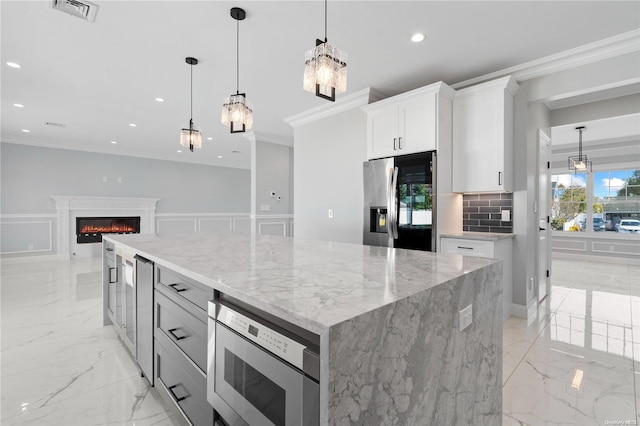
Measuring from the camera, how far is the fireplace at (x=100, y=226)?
23.4 ft

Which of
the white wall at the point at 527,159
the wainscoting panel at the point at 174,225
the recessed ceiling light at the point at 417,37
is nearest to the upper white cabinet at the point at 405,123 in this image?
the recessed ceiling light at the point at 417,37

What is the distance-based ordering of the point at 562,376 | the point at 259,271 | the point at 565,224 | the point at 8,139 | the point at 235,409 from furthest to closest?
the point at 565,224 → the point at 8,139 → the point at 562,376 → the point at 259,271 → the point at 235,409

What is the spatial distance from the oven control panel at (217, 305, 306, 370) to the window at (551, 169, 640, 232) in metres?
8.22

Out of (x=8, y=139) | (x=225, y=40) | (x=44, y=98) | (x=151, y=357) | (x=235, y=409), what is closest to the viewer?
(x=235, y=409)

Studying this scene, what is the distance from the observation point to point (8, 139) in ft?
20.5

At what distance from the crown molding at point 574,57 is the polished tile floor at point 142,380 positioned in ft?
8.05

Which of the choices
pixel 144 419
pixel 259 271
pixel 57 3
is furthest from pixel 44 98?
pixel 259 271

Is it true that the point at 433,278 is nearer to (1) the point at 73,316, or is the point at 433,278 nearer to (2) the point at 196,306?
(2) the point at 196,306

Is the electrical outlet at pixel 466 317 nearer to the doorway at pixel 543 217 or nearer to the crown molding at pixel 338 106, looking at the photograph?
the doorway at pixel 543 217

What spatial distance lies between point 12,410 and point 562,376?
3.34m

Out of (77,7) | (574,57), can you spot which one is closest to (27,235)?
(77,7)

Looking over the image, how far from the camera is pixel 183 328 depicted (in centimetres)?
144

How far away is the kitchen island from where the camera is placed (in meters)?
0.73

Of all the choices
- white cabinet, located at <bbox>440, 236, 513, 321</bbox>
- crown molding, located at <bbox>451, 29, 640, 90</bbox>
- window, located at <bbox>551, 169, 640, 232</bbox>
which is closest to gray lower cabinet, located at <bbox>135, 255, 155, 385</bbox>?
white cabinet, located at <bbox>440, 236, 513, 321</bbox>
